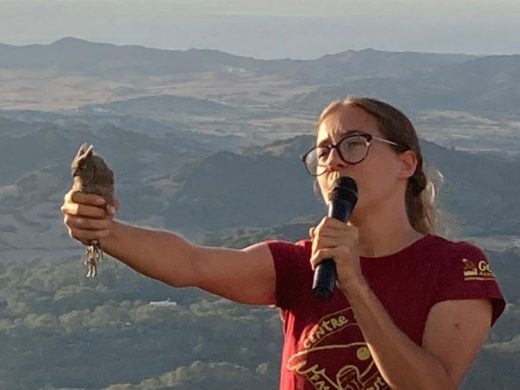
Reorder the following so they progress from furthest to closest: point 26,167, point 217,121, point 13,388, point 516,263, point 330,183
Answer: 1. point 217,121
2. point 26,167
3. point 516,263
4. point 13,388
5. point 330,183

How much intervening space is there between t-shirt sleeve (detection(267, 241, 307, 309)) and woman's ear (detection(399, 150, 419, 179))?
0.33 m

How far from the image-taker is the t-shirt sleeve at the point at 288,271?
11.5ft

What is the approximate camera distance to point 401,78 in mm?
96375

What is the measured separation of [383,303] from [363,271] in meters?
0.10

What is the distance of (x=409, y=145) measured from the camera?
349 centimetres

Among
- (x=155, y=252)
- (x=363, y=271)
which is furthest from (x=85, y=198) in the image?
(x=363, y=271)

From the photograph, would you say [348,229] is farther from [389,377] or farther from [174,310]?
[174,310]

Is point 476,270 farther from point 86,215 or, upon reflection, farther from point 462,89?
point 462,89

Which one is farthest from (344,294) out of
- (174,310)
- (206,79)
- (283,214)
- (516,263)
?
(206,79)

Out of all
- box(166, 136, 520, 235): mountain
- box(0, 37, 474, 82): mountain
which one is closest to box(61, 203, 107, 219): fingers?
box(166, 136, 520, 235): mountain

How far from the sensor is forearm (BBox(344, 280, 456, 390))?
303 centimetres

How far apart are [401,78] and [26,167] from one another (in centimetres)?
4267

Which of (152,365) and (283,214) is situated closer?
(152,365)

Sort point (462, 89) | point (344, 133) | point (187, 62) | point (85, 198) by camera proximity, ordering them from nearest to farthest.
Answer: point (85, 198), point (344, 133), point (462, 89), point (187, 62)
